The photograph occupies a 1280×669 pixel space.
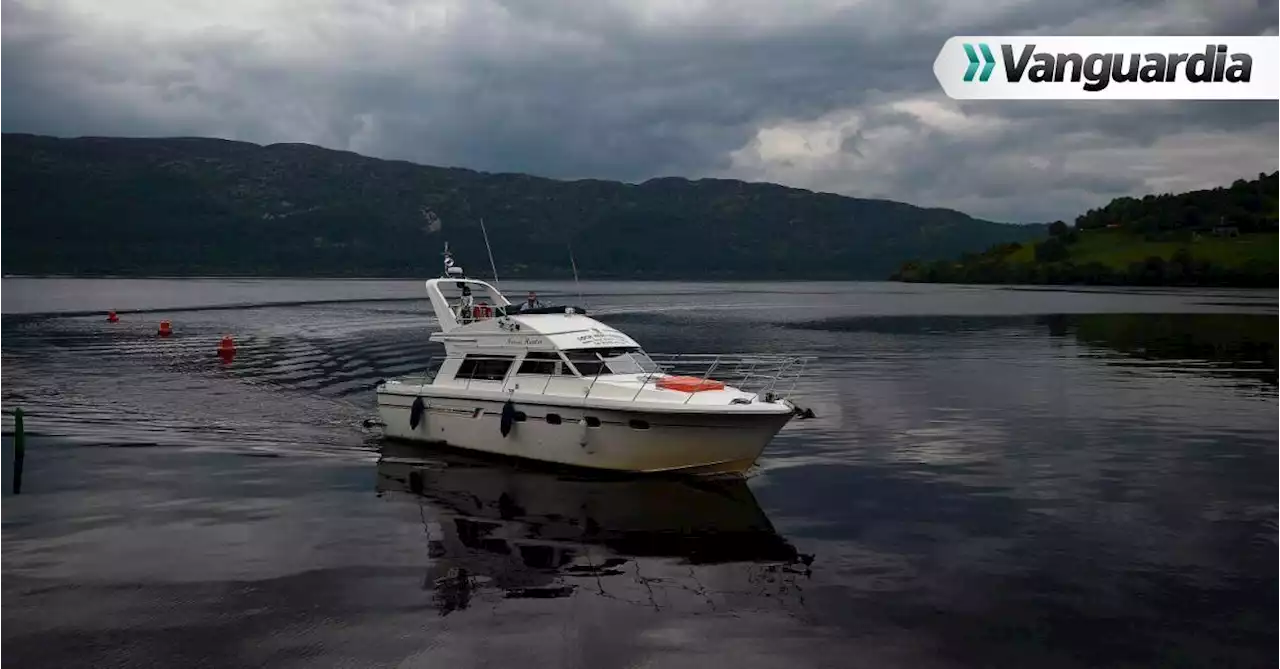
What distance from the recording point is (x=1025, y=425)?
29328mm

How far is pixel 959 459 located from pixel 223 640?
58.8ft

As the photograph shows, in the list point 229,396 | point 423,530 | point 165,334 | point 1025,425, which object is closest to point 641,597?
point 423,530

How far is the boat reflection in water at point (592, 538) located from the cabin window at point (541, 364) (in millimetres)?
2277

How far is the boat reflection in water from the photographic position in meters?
14.8

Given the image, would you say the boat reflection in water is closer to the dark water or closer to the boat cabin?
the dark water

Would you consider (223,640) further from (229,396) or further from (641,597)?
(229,396)

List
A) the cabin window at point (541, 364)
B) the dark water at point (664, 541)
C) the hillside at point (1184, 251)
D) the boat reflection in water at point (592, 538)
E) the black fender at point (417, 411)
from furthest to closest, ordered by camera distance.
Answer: the hillside at point (1184, 251)
the black fender at point (417, 411)
the cabin window at point (541, 364)
the boat reflection in water at point (592, 538)
the dark water at point (664, 541)

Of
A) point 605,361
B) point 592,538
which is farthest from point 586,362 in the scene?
point 592,538

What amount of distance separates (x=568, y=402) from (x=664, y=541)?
202 inches

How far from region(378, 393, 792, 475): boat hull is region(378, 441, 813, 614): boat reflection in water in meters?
0.44

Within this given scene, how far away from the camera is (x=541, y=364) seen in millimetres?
22891

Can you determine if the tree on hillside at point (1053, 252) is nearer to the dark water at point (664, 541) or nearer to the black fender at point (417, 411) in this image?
the dark water at point (664, 541)

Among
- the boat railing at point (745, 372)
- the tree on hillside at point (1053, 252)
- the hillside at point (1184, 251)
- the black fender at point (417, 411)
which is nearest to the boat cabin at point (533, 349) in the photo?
the black fender at point (417, 411)

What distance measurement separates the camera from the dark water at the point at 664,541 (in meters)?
12.6
